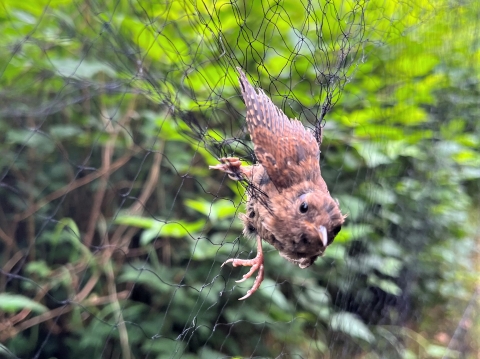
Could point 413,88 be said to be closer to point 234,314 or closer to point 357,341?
point 357,341

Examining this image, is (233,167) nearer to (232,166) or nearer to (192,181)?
(232,166)

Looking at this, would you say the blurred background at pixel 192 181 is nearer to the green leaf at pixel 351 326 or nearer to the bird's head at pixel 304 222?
the green leaf at pixel 351 326

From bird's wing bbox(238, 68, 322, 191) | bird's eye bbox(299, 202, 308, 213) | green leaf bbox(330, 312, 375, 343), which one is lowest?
green leaf bbox(330, 312, 375, 343)

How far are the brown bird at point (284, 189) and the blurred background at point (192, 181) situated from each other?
5.9 inches

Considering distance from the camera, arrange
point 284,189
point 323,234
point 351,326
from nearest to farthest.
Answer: point 323,234
point 284,189
point 351,326

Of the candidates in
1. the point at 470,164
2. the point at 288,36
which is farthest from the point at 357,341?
the point at 470,164

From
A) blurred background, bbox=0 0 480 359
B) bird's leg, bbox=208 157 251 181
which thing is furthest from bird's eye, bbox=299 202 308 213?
blurred background, bbox=0 0 480 359

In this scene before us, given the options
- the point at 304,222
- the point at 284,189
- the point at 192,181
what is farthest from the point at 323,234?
the point at 192,181

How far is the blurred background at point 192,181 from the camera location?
4.74ft

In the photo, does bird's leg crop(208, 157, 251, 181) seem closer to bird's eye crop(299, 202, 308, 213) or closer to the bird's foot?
the bird's foot

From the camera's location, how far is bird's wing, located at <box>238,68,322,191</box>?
94 centimetres

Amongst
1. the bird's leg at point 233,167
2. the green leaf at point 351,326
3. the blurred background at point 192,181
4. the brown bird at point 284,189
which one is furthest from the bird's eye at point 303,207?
the green leaf at point 351,326

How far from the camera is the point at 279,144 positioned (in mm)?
962

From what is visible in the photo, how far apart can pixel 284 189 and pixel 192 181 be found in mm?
1095
